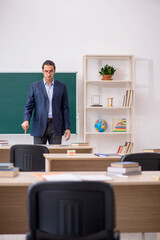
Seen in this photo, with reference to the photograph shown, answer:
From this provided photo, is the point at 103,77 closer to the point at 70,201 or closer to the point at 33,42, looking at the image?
the point at 33,42

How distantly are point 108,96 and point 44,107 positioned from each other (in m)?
2.01

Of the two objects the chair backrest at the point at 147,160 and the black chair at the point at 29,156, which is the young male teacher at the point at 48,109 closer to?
the black chair at the point at 29,156

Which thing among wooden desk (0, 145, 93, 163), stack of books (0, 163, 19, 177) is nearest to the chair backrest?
stack of books (0, 163, 19, 177)

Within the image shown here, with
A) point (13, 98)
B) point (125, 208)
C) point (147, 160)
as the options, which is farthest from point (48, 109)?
point (125, 208)

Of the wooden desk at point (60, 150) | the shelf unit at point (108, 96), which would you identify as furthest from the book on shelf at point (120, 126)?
the wooden desk at point (60, 150)

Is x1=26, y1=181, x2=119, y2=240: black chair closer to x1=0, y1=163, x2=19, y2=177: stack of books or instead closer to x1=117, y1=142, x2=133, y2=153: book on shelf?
x1=0, y1=163, x2=19, y2=177: stack of books

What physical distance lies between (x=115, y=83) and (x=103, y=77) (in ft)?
1.09

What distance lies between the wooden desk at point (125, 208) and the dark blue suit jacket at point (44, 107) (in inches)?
88.1

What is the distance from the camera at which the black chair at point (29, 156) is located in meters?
3.51

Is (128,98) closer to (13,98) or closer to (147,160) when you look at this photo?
(13,98)

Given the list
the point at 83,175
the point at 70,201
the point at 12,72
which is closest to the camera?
the point at 70,201

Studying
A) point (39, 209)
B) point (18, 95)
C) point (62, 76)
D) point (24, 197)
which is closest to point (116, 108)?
point (62, 76)

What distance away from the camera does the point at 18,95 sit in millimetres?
6172

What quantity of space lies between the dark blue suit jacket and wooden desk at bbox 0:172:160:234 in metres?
2.24
